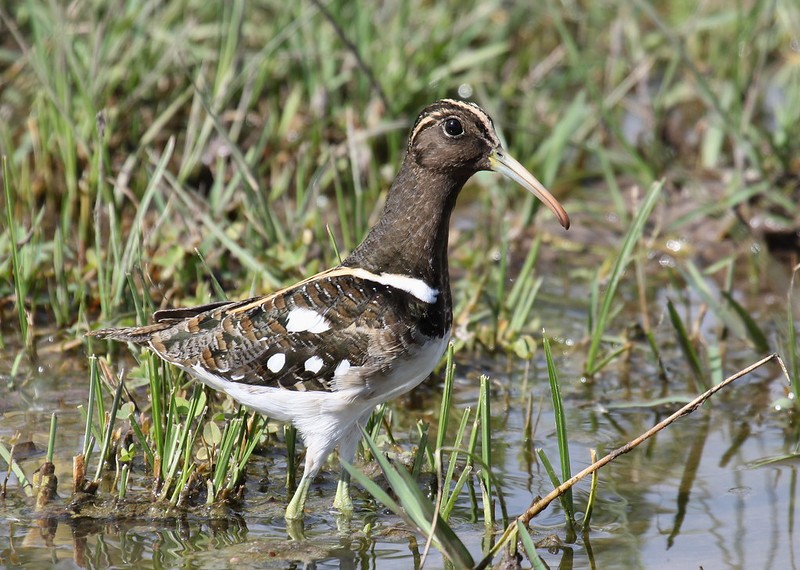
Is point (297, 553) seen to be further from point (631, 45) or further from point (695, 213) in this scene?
point (631, 45)

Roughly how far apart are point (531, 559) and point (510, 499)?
0.98 m

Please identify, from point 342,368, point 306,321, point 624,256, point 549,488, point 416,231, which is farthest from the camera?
point 624,256

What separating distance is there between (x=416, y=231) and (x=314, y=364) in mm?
599

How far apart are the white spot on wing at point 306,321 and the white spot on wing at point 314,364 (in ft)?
0.32

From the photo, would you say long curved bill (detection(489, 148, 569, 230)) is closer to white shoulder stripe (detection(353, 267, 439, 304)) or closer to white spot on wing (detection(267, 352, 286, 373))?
white shoulder stripe (detection(353, 267, 439, 304))

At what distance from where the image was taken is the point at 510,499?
462 centimetres

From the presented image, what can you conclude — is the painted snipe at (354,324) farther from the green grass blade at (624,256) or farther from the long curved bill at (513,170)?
the green grass blade at (624,256)

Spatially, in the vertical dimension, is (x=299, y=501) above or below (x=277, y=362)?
below

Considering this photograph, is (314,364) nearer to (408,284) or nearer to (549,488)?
(408,284)

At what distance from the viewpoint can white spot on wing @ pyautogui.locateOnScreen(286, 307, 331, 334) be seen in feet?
13.8

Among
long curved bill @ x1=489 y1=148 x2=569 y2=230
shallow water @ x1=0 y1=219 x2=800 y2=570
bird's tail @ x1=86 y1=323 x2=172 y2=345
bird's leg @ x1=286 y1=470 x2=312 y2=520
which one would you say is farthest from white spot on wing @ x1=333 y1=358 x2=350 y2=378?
long curved bill @ x1=489 y1=148 x2=569 y2=230

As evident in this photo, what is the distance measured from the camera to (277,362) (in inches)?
165

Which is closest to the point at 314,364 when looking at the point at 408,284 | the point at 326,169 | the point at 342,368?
the point at 342,368

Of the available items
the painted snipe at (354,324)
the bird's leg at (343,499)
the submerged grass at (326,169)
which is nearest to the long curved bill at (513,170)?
the painted snipe at (354,324)
